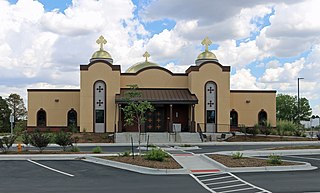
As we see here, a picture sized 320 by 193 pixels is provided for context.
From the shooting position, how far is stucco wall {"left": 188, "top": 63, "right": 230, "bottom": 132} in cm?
4262

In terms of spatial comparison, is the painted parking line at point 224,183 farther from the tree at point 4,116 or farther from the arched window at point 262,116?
the tree at point 4,116

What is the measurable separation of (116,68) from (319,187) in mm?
30833

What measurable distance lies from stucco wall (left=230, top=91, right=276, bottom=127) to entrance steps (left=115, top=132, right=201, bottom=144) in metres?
8.47

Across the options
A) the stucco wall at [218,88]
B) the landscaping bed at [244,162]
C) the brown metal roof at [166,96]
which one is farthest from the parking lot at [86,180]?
the stucco wall at [218,88]

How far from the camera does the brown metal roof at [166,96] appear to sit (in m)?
39.9

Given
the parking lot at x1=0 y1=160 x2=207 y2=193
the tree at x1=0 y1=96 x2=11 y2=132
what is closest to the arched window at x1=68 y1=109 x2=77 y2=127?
the tree at x1=0 y1=96 x2=11 y2=132

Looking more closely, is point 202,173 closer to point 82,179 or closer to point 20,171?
point 82,179

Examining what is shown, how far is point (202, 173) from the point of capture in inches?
655

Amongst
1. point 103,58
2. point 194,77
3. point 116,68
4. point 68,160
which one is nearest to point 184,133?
point 194,77

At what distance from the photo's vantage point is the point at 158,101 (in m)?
39.8

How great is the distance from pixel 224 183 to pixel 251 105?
1260 inches

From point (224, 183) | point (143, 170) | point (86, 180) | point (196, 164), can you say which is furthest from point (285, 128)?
point (86, 180)

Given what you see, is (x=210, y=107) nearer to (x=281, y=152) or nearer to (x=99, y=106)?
(x=99, y=106)

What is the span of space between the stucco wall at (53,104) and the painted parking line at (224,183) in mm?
29758
